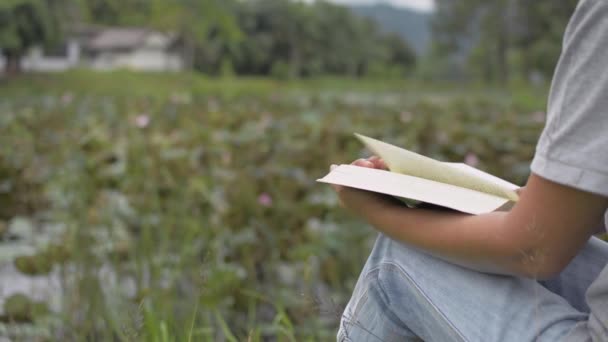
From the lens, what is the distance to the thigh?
0.78m

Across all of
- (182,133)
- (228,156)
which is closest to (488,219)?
(228,156)

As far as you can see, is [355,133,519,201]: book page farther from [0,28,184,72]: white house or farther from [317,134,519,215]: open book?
[0,28,184,72]: white house

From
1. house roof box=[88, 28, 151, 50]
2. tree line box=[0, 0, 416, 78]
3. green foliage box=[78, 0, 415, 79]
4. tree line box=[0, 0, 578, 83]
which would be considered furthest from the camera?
house roof box=[88, 28, 151, 50]

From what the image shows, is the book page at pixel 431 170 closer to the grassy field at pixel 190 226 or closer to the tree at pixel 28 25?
the grassy field at pixel 190 226

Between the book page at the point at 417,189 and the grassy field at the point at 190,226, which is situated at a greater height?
the book page at the point at 417,189

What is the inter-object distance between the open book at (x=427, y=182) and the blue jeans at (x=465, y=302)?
7cm

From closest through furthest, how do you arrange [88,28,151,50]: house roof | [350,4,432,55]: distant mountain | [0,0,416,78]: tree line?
[0,0,416,78]: tree line < [88,28,151,50]: house roof < [350,4,432,55]: distant mountain

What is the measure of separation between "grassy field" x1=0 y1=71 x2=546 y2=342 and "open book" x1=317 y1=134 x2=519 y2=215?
6.1 inches

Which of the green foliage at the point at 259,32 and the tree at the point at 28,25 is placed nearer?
the tree at the point at 28,25

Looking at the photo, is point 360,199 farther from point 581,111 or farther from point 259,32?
point 259,32

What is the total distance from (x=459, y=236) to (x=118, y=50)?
39012mm

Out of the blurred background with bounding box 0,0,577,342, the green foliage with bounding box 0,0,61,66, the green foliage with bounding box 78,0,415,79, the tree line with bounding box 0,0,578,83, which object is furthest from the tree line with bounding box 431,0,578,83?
the green foliage with bounding box 0,0,61,66

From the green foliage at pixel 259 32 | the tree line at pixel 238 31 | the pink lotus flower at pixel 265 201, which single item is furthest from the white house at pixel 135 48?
the pink lotus flower at pixel 265 201

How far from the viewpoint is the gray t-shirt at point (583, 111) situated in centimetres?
59
